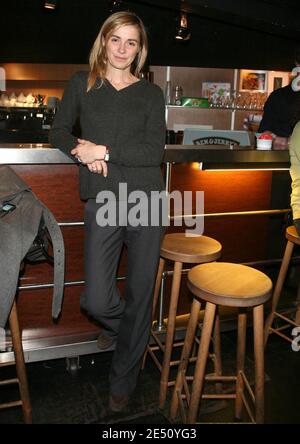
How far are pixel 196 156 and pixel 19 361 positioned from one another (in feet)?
4.07

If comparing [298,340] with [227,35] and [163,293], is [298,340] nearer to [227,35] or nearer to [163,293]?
[163,293]

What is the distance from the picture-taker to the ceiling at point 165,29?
157 inches

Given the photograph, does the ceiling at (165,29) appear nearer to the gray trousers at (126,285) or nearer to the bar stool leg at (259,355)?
the gray trousers at (126,285)

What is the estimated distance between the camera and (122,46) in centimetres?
185

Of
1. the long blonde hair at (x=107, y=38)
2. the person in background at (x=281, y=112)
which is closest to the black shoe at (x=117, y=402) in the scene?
the long blonde hair at (x=107, y=38)

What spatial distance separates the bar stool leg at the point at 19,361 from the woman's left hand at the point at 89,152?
2.05 ft

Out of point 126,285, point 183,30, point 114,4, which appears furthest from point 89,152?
point 183,30

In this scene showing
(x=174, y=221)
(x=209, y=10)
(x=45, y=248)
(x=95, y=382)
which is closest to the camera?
(x=45, y=248)

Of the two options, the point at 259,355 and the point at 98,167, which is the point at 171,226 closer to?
the point at 98,167

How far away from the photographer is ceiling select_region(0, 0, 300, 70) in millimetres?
3982

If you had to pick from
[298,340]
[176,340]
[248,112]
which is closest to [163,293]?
[176,340]

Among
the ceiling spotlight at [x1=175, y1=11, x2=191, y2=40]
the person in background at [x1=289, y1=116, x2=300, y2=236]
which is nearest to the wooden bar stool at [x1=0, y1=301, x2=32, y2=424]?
the person in background at [x1=289, y1=116, x2=300, y2=236]
